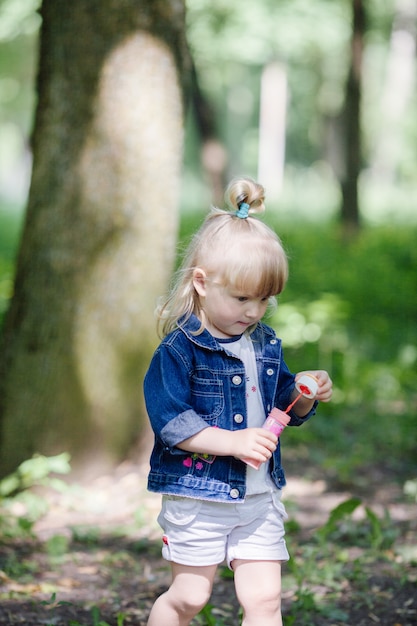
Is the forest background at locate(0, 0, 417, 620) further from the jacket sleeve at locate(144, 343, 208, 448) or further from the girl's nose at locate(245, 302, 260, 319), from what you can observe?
the jacket sleeve at locate(144, 343, 208, 448)

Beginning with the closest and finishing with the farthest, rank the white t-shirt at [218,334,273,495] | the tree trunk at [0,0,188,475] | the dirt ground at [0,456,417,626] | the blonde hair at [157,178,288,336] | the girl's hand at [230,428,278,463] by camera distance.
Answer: the girl's hand at [230,428,278,463] < the blonde hair at [157,178,288,336] < the white t-shirt at [218,334,273,495] < the dirt ground at [0,456,417,626] < the tree trunk at [0,0,188,475]

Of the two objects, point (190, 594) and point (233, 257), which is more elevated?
point (233, 257)

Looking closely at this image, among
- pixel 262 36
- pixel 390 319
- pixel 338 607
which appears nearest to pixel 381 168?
pixel 262 36

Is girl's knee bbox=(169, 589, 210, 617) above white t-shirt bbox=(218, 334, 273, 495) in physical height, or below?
below

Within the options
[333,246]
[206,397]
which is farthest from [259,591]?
[333,246]

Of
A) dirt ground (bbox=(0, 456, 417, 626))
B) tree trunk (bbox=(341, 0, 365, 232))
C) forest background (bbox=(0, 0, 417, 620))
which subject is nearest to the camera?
dirt ground (bbox=(0, 456, 417, 626))

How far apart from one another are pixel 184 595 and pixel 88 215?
2.63 metres

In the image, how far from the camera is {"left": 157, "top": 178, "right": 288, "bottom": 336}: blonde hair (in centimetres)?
253

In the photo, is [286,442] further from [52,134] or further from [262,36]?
[262,36]

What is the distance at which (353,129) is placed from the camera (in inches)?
545

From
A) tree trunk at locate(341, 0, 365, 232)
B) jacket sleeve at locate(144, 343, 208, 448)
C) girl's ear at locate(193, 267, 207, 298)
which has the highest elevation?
tree trunk at locate(341, 0, 365, 232)

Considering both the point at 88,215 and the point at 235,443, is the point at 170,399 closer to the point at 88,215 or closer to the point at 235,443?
the point at 235,443

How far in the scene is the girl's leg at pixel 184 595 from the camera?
2.62 meters

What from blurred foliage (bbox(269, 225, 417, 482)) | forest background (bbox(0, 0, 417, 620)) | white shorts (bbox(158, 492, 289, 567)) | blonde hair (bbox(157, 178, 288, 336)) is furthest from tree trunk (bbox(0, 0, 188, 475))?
white shorts (bbox(158, 492, 289, 567))
